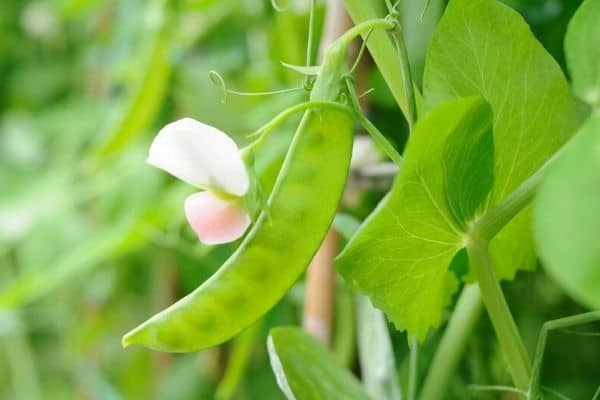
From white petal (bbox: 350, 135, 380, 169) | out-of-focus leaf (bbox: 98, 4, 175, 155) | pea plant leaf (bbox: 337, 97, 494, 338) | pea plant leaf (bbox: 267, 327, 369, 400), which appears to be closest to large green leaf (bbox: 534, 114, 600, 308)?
pea plant leaf (bbox: 337, 97, 494, 338)

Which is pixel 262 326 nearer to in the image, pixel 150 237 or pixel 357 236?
pixel 150 237

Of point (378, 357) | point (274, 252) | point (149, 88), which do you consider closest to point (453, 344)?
point (378, 357)

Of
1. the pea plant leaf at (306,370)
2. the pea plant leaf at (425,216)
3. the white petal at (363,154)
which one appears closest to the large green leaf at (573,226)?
the pea plant leaf at (425,216)

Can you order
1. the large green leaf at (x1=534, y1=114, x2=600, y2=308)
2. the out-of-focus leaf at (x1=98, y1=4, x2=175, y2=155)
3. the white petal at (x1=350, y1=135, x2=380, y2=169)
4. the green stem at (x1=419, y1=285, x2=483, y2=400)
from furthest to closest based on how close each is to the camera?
the out-of-focus leaf at (x1=98, y1=4, x2=175, y2=155) → the white petal at (x1=350, y1=135, x2=380, y2=169) → the green stem at (x1=419, y1=285, x2=483, y2=400) → the large green leaf at (x1=534, y1=114, x2=600, y2=308)

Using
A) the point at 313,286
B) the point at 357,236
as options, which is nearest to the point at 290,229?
the point at 357,236

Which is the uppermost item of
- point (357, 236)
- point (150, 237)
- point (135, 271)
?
point (357, 236)

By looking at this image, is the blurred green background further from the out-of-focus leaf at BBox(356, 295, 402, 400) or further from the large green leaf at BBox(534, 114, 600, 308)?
the large green leaf at BBox(534, 114, 600, 308)

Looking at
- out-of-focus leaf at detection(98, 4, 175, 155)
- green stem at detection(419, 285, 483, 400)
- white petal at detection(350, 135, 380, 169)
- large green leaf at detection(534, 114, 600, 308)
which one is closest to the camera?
large green leaf at detection(534, 114, 600, 308)
